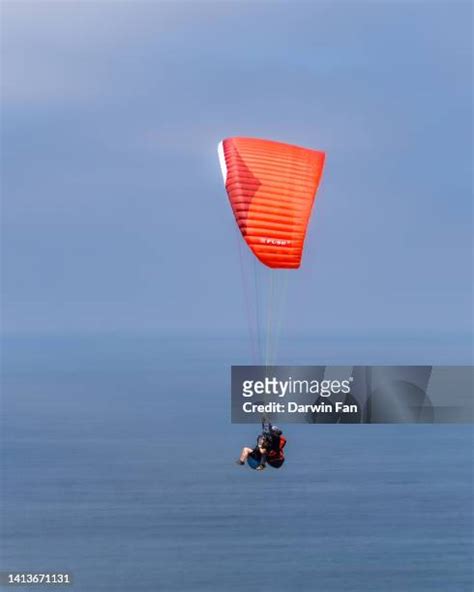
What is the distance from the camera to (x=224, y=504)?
53562 mm

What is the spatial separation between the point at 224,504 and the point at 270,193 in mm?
33224

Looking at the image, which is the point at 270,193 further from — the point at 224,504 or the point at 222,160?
the point at 224,504

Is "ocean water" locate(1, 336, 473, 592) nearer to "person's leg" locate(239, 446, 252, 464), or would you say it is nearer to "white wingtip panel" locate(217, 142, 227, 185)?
"person's leg" locate(239, 446, 252, 464)

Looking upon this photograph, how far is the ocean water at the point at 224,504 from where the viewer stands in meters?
45.3


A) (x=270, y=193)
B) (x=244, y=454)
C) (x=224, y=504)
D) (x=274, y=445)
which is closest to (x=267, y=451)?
(x=274, y=445)

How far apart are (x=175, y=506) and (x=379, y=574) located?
41.3ft

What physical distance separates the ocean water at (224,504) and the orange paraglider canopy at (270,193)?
2383cm

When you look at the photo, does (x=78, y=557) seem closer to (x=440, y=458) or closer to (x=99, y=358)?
(x=440, y=458)

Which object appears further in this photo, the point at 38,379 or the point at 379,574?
the point at 38,379

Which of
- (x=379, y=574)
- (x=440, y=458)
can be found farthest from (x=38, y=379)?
(x=379, y=574)

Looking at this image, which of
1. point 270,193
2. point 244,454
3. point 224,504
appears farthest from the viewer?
point 224,504

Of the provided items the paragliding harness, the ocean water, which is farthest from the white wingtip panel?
the ocean water

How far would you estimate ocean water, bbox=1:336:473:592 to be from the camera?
149 ft

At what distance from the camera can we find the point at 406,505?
54938 millimetres
